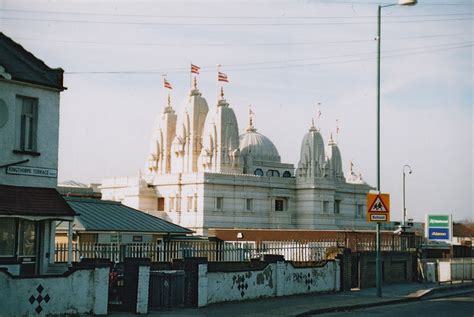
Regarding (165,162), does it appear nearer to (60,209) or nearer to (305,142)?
(305,142)

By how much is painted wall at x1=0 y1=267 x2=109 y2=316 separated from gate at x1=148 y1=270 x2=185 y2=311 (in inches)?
90.7

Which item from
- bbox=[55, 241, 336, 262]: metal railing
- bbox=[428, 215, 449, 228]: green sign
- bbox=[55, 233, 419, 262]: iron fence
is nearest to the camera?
bbox=[55, 241, 336, 262]: metal railing

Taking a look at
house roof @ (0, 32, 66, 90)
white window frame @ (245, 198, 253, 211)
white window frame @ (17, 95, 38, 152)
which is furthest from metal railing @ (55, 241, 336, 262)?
white window frame @ (245, 198, 253, 211)

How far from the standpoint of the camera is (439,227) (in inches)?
1566

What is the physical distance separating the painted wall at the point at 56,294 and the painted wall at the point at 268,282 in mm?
4465

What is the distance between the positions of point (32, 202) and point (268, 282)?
9827 millimetres

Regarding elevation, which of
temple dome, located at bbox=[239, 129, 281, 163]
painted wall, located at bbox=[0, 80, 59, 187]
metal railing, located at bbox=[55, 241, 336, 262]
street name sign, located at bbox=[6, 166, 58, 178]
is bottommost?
metal railing, located at bbox=[55, 241, 336, 262]

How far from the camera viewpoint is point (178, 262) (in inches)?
1009

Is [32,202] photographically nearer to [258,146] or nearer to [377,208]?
[377,208]

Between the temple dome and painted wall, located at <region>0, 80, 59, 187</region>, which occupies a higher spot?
the temple dome

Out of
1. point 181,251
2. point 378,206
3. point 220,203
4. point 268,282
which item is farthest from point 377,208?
point 220,203

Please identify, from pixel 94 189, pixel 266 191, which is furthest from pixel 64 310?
pixel 94 189

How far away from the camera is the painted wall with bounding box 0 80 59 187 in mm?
22312

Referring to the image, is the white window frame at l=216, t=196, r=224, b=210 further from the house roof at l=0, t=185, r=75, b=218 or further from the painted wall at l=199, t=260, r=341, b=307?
the house roof at l=0, t=185, r=75, b=218
